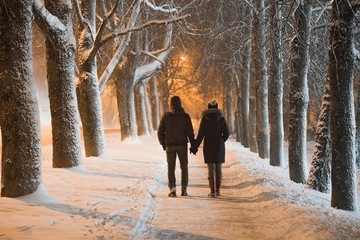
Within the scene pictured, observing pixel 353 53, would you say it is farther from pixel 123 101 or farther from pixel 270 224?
pixel 123 101

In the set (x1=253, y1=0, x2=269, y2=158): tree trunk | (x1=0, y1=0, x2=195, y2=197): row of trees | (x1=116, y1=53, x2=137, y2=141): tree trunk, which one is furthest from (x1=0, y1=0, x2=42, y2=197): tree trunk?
(x1=116, y1=53, x2=137, y2=141): tree trunk

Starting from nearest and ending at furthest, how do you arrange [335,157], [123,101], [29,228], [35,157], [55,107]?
1. [29,228]
2. [35,157]
3. [335,157]
4. [55,107]
5. [123,101]

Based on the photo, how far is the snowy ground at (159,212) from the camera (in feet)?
19.4

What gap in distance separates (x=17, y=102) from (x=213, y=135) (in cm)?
429

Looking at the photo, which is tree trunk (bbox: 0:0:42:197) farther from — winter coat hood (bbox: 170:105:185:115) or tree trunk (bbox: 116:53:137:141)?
tree trunk (bbox: 116:53:137:141)

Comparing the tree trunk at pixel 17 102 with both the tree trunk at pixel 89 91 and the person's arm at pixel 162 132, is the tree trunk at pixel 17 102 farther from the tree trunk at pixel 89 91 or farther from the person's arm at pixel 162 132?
the tree trunk at pixel 89 91

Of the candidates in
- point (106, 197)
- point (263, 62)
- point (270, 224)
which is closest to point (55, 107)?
point (106, 197)

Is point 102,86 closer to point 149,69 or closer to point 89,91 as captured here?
point 89,91

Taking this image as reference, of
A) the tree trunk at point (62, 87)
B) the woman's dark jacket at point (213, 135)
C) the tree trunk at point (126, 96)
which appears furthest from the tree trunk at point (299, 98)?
the tree trunk at point (126, 96)

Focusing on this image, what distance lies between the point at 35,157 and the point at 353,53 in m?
6.05

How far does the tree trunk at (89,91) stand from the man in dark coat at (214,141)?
17.5 feet

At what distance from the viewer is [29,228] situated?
573cm

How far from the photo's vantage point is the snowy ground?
592 centimetres

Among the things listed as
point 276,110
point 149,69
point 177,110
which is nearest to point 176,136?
point 177,110
